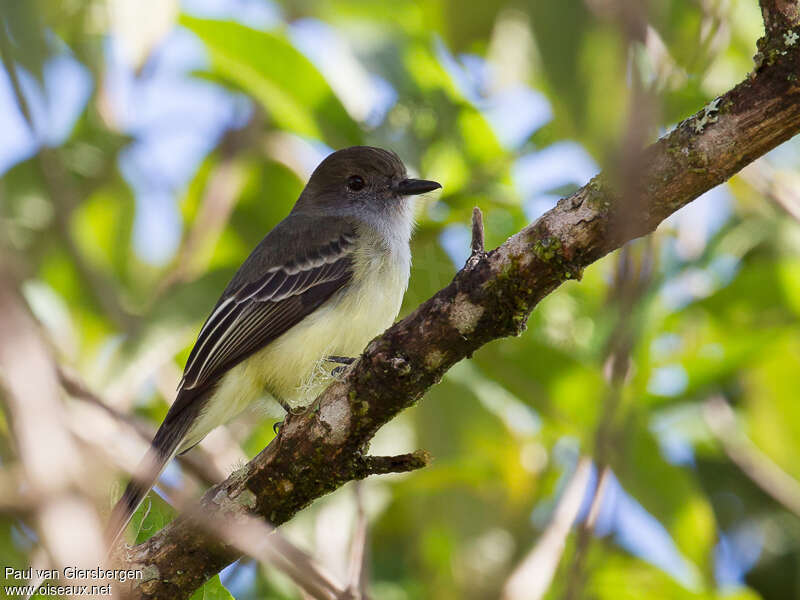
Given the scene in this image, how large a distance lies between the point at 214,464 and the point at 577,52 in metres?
2.64

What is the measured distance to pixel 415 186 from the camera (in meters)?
4.87

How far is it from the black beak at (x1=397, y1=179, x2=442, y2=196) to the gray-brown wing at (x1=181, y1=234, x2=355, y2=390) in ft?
1.33

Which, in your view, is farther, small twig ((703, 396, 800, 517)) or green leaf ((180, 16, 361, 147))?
small twig ((703, 396, 800, 517))

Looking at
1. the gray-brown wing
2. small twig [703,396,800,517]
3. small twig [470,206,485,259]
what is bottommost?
small twig [703,396,800,517]

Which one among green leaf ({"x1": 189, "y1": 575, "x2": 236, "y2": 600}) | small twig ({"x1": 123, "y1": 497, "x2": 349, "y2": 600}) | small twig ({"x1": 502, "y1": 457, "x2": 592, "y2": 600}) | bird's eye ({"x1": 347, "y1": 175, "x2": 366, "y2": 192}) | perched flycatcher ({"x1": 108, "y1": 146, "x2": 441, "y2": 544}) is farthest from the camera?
bird's eye ({"x1": 347, "y1": 175, "x2": 366, "y2": 192})

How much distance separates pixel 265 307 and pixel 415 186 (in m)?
0.95

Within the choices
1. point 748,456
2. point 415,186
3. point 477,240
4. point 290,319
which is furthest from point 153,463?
point 748,456

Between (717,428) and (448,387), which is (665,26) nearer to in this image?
(448,387)

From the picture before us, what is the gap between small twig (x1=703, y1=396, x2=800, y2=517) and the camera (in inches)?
190

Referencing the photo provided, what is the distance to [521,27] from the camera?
5.06 m

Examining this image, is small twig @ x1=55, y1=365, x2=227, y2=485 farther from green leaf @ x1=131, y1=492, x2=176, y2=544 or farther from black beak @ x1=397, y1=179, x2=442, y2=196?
black beak @ x1=397, y1=179, x2=442, y2=196

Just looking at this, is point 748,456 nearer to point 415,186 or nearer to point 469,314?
point 415,186

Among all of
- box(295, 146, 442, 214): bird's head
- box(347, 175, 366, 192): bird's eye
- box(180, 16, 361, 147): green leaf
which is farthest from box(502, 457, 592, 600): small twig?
box(347, 175, 366, 192): bird's eye

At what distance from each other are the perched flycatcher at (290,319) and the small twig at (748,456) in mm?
1716
